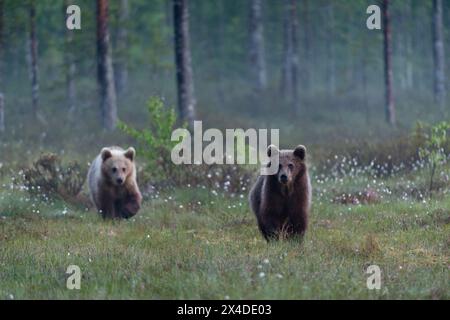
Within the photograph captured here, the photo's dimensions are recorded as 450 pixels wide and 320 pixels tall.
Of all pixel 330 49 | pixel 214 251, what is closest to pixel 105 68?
pixel 214 251

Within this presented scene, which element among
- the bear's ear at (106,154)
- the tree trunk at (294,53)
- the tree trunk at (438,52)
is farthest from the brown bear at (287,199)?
the tree trunk at (438,52)

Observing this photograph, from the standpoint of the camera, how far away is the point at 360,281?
7727mm

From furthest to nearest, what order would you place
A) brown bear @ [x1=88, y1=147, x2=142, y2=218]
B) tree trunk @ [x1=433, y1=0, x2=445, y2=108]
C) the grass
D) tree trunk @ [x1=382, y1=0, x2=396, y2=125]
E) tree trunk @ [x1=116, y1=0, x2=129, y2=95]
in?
1. tree trunk @ [x1=433, y1=0, x2=445, y2=108]
2. tree trunk @ [x1=116, y1=0, x2=129, y2=95]
3. tree trunk @ [x1=382, y1=0, x2=396, y2=125]
4. brown bear @ [x1=88, y1=147, x2=142, y2=218]
5. the grass

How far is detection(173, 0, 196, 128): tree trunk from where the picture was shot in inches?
817

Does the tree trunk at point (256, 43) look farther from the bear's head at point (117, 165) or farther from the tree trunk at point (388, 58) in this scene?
the bear's head at point (117, 165)

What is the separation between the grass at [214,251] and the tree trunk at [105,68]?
30.9ft

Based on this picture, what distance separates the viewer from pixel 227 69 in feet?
149

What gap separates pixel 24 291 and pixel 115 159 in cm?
579

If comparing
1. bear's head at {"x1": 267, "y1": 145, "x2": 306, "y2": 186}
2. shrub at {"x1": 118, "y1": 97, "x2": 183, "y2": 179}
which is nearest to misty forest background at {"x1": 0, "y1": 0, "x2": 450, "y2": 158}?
shrub at {"x1": 118, "y1": 97, "x2": 183, "y2": 179}

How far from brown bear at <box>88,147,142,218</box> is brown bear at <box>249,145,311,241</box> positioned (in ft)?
12.0

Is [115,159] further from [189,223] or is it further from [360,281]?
[360,281]

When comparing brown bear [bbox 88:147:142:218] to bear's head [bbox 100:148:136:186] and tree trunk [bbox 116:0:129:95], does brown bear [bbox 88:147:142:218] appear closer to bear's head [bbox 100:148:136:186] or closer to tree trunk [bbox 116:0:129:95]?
bear's head [bbox 100:148:136:186]

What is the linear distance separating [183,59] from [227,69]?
24523 millimetres

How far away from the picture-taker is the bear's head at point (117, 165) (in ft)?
42.7
